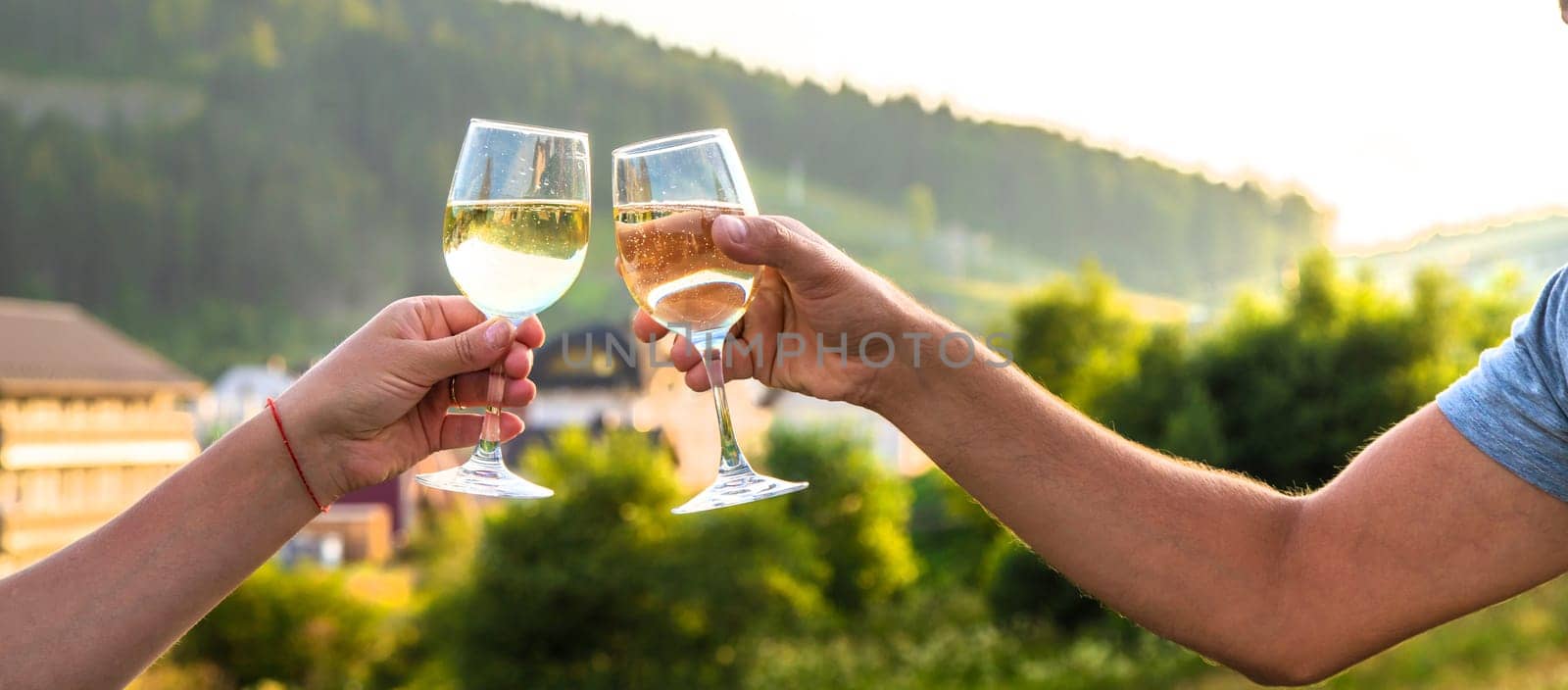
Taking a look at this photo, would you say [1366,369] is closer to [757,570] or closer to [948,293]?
[757,570]

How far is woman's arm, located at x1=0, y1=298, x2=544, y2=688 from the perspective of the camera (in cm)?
197

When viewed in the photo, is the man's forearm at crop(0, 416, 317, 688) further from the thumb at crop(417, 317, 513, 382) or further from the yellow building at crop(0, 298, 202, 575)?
the yellow building at crop(0, 298, 202, 575)

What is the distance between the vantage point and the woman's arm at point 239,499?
77.5 inches

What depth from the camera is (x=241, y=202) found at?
4252 inches

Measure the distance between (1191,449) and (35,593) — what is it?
95.9 ft

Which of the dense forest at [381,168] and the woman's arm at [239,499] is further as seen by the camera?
the dense forest at [381,168]

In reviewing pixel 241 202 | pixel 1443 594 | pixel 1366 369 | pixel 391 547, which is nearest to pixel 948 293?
pixel 391 547

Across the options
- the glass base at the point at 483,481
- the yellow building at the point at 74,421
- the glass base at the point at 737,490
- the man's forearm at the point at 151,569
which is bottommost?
the yellow building at the point at 74,421

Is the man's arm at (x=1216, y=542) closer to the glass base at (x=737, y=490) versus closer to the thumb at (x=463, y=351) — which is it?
the glass base at (x=737, y=490)

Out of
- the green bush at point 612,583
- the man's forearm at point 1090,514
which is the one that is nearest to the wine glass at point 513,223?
the man's forearm at point 1090,514

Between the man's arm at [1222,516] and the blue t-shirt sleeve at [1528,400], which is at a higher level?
the blue t-shirt sleeve at [1528,400]

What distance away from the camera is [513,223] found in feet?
6.93

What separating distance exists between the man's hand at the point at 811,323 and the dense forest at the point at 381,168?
269 feet

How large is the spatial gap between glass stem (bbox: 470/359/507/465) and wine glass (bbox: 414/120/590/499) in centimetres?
8
